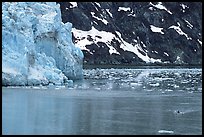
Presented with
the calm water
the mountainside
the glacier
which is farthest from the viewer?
the mountainside

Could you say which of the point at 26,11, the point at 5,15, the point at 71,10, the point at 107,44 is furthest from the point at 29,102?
the point at 71,10

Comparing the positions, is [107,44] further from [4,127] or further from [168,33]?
[4,127]

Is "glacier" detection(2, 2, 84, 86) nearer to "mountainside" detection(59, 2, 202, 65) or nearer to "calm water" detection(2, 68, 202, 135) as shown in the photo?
"calm water" detection(2, 68, 202, 135)

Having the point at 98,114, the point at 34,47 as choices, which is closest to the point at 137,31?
the point at 34,47

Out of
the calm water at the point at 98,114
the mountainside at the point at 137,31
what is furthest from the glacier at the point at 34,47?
the mountainside at the point at 137,31

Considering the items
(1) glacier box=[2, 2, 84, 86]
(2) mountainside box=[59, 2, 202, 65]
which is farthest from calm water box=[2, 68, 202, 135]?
(2) mountainside box=[59, 2, 202, 65]

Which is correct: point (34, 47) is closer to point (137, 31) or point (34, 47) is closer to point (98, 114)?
point (98, 114)

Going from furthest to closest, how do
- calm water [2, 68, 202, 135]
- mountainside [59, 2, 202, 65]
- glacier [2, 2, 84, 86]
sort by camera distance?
mountainside [59, 2, 202, 65] → glacier [2, 2, 84, 86] → calm water [2, 68, 202, 135]

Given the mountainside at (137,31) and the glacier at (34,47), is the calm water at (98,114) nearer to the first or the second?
the glacier at (34,47)
